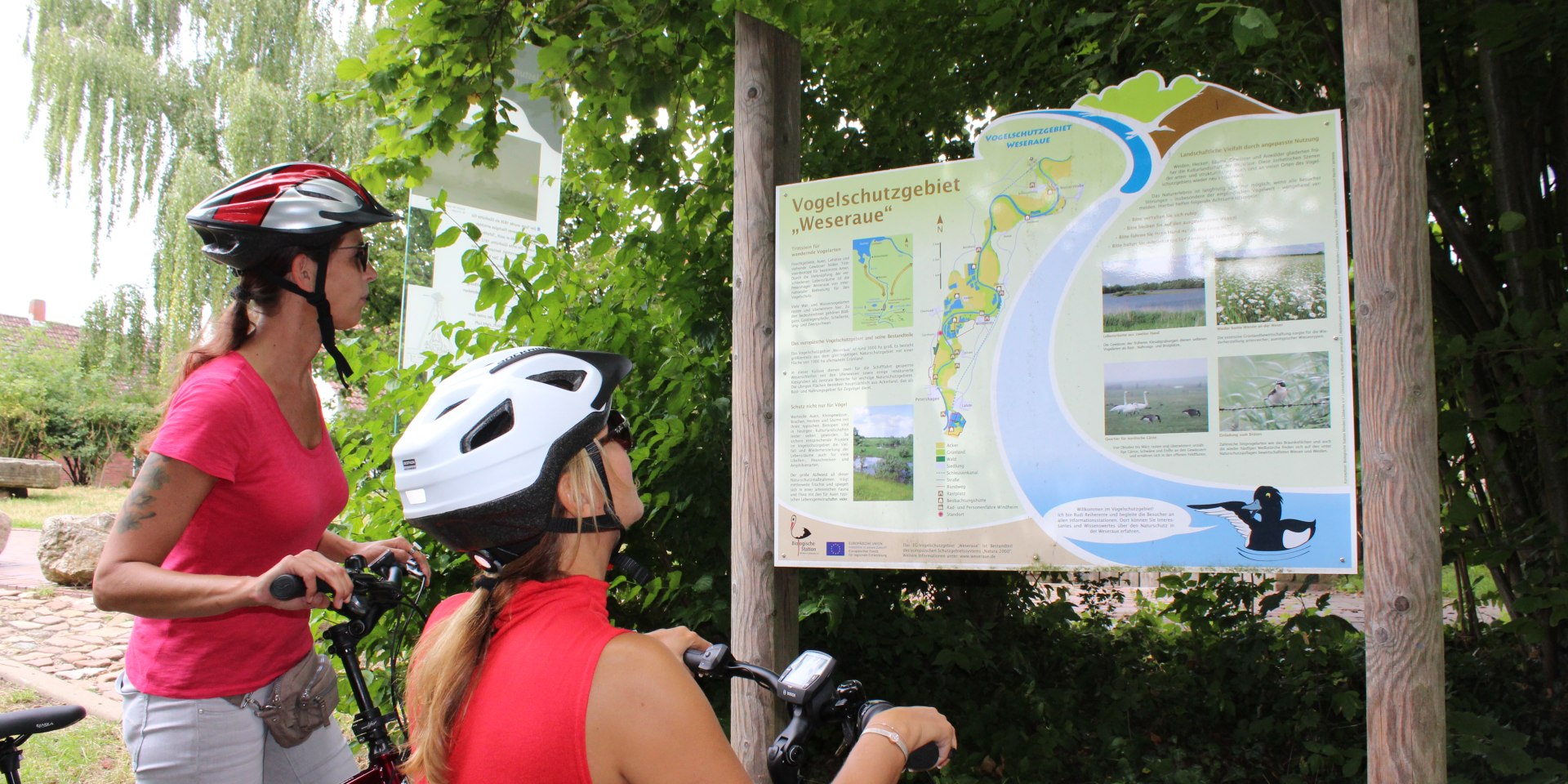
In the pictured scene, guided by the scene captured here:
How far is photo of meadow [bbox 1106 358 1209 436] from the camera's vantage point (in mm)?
2895

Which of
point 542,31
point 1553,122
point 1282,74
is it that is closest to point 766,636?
point 542,31

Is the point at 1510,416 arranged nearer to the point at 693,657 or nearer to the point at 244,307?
the point at 693,657

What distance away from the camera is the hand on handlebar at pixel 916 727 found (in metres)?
1.62

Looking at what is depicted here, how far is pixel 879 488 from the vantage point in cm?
329

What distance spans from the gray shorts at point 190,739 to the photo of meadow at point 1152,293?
240cm

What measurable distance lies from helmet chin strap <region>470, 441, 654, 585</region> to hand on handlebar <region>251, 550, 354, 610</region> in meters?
0.40

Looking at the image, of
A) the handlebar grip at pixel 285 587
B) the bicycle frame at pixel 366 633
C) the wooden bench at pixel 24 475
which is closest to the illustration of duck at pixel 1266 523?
the bicycle frame at pixel 366 633

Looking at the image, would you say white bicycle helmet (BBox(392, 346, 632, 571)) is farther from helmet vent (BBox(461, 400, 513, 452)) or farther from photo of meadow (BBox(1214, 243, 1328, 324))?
photo of meadow (BBox(1214, 243, 1328, 324))

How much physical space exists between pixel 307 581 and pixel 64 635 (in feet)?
26.9

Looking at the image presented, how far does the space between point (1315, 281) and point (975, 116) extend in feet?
9.97

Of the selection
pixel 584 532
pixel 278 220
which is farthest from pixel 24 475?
pixel 584 532

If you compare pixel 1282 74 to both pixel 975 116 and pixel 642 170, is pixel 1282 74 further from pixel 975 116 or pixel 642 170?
pixel 642 170

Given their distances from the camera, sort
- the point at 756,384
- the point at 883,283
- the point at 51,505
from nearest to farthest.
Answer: the point at 883,283 < the point at 756,384 < the point at 51,505

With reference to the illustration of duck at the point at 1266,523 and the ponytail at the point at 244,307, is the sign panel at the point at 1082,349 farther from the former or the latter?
the ponytail at the point at 244,307
